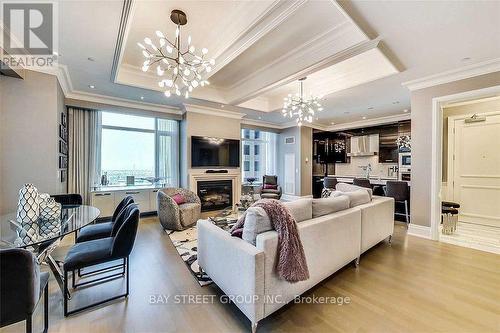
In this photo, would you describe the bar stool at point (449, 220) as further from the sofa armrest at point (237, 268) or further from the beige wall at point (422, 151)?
the sofa armrest at point (237, 268)

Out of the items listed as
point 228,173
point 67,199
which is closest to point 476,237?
point 228,173

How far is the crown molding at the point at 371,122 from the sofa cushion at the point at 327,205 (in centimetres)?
521

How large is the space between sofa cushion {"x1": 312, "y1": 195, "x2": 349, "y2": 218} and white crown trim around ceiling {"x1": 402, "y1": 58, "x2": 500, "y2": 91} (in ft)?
9.67

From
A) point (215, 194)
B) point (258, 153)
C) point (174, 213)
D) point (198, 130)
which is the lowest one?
point (174, 213)

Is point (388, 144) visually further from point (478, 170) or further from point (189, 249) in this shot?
point (189, 249)

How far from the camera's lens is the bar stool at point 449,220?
418cm

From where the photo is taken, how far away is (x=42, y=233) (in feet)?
6.29

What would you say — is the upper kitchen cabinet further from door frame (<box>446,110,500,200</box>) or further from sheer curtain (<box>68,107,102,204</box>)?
sheer curtain (<box>68,107,102,204</box>)

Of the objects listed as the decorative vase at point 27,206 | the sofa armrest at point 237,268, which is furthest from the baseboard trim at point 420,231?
the decorative vase at point 27,206

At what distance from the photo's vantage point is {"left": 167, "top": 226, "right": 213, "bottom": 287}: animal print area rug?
2563mm

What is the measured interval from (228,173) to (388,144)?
17.2ft

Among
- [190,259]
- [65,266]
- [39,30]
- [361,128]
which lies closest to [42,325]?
[65,266]

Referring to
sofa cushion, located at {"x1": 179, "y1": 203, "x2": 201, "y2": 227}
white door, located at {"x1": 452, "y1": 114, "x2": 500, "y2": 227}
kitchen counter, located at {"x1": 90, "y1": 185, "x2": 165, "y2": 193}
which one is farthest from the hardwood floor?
kitchen counter, located at {"x1": 90, "y1": 185, "x2": 165, "y2": 193}

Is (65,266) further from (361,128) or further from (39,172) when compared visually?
(361,128)
